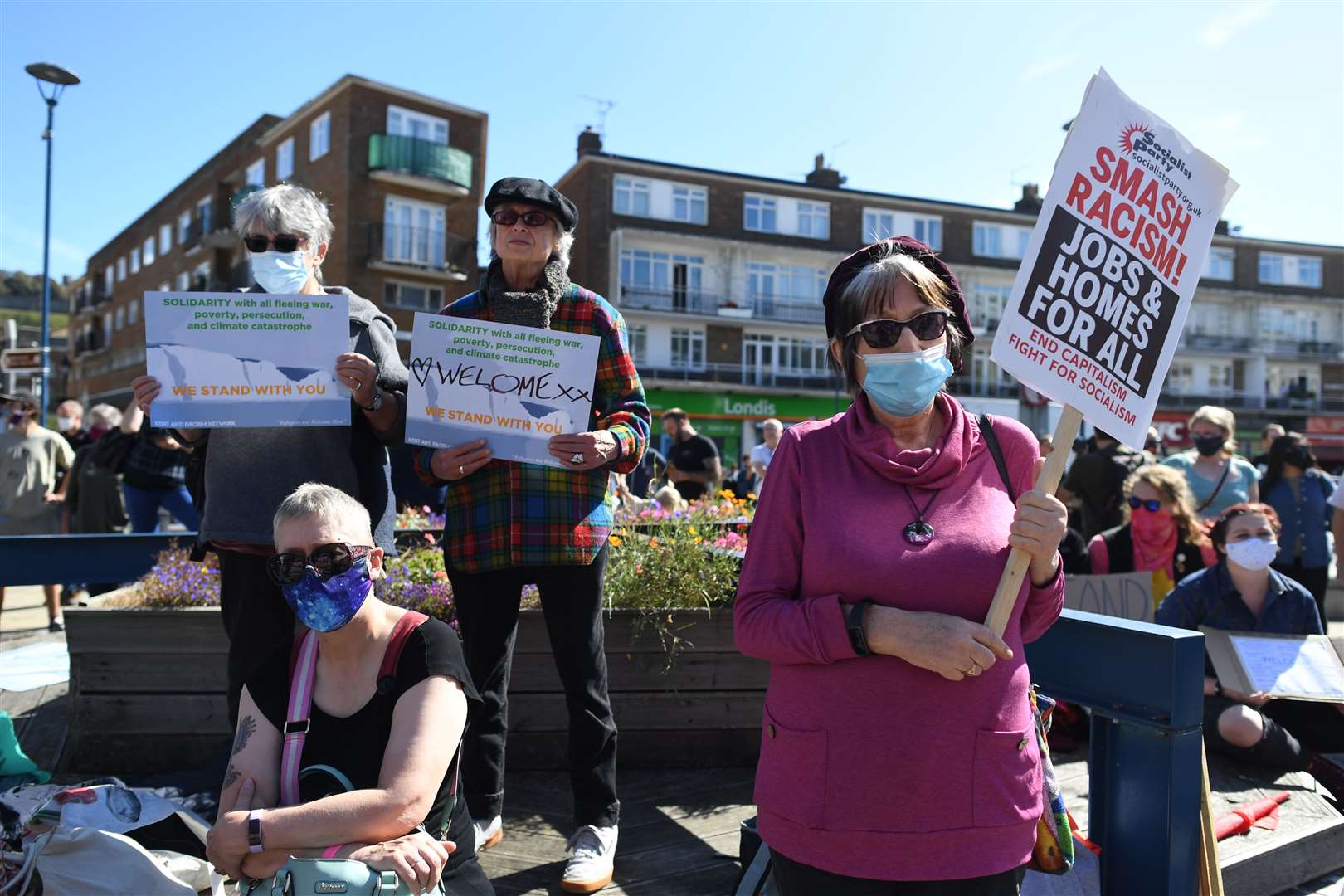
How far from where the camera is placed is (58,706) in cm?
497

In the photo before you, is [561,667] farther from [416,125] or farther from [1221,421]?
[416,125]

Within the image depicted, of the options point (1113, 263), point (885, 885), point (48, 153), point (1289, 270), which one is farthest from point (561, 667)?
point (1289, 270)

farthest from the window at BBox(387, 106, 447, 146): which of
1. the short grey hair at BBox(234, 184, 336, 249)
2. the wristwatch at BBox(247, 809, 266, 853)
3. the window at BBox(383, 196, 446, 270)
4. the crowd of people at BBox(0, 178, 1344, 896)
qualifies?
the wristwatch at BBox(247, 809, 266, 853)

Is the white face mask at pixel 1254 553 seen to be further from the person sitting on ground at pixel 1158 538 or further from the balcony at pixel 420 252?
the balcony at pixel 420 252

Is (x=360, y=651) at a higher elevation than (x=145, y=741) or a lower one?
higher

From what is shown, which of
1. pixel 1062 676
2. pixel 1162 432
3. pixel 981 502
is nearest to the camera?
pixel 981 502

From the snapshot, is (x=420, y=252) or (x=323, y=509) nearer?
(x=323, y=509)

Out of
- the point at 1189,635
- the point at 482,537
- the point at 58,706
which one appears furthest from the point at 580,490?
the point at 58,706

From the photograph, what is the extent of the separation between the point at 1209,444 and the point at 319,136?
32.5 meters

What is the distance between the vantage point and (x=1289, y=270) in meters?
54.0

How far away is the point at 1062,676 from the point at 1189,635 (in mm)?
437

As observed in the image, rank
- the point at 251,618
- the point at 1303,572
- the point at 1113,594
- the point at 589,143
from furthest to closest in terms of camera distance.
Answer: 1. the point at 589,143
2. the point at 1303,572
3. the point at 1113,594
4. the point at 251,618

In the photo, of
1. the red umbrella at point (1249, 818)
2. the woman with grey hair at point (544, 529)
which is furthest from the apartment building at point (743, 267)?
the woman with grey hair at point (544, 529)

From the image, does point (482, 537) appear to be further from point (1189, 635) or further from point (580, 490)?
point (1189, 635)
